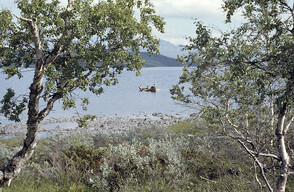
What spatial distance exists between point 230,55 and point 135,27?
3.82 meters

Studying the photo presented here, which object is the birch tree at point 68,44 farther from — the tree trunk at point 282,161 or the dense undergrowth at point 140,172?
the tree trunk at point 282,161

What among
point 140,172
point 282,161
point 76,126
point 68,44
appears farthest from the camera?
point 76,126

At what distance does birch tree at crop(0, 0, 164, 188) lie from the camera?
7805 mm

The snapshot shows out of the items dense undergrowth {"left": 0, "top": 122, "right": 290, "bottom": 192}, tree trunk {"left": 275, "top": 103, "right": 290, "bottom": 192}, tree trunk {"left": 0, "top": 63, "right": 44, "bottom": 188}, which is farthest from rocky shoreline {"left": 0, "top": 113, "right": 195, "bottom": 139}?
tree trunk {"left": 275, "top": 103, "right": 290, "bottom": 192}

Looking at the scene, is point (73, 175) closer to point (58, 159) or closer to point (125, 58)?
point (58, 159)

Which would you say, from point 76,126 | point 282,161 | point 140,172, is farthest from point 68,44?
point 76,126

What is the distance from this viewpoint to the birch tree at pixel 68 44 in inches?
307

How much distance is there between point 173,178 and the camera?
9.16 metres

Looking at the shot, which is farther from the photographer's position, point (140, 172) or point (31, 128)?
point (140, 172)

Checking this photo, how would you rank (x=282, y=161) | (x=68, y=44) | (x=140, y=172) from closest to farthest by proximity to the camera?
(x=282, y=161), (x=68, y=44), (x=140, y=172)

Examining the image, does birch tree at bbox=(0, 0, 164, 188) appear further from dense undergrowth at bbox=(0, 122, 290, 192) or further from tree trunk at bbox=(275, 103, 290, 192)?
tree trunk at bbox=(275, 103, 290, 192)

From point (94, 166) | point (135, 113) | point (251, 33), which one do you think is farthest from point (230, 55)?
point (135, 113)

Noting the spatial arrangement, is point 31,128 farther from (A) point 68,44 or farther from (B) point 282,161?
(B) point 282,161

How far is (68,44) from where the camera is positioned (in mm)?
7957
